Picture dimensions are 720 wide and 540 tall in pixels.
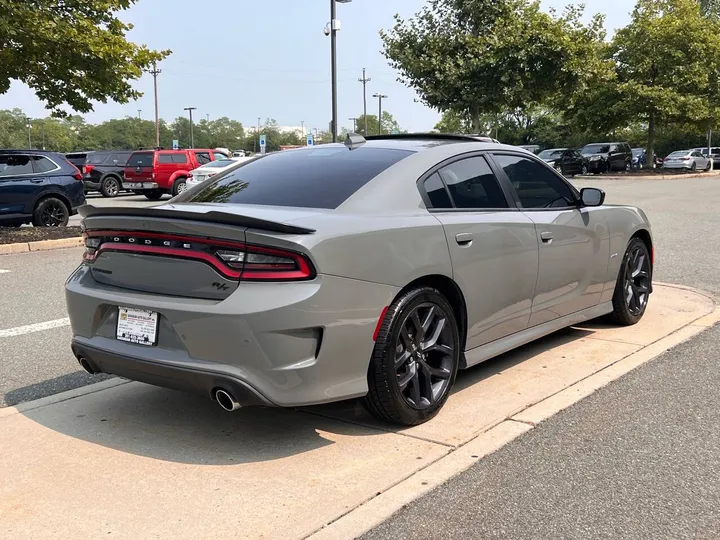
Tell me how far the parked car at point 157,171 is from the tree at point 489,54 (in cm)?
965

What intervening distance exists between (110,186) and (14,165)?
14.4 metres

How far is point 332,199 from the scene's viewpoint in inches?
156

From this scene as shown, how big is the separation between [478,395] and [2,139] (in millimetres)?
127436

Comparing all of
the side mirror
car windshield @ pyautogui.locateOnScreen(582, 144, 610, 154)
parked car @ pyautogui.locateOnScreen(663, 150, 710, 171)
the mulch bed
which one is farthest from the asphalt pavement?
parked car @ pyautogui.locateOnScreen(663, 150, 710, 171)

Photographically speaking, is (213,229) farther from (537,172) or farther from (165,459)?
(537,172)

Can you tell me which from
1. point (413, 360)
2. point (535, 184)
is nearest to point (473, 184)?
point (535, 184)

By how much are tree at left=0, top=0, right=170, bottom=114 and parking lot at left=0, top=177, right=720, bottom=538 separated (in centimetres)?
760

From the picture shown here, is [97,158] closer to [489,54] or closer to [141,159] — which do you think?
[141,159]

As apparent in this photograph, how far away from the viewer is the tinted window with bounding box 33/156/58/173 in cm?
1425

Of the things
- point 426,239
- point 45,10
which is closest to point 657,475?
point 426,239

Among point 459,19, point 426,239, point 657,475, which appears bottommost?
point 657,475

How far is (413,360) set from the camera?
3.96 meters

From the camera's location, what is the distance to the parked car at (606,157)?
129 feet

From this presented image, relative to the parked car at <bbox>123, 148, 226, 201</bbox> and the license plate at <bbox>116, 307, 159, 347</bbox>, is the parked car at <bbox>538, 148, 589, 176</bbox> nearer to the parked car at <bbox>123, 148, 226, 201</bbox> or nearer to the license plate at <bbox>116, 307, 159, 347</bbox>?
the parked car at <bbox>123, 148, 226, 201</bbox>
